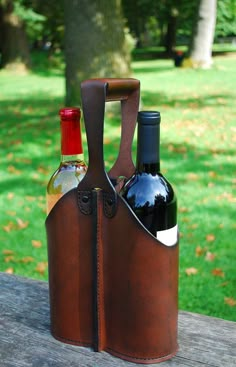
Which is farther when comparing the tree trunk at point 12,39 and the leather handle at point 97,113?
the tree trunk at point 12,39

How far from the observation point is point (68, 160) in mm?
1412

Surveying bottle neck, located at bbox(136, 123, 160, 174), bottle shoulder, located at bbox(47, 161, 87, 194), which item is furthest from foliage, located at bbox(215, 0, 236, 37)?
bottle neck, located at bbox(136, 123, 160, 174)

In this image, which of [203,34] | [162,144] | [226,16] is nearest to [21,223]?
[162,144]

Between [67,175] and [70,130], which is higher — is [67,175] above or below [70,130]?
below

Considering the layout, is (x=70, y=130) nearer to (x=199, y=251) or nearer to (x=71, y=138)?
(x=71, y=138)

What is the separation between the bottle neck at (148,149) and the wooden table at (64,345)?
1.58 ft

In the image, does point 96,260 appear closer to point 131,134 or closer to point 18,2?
point 131,134

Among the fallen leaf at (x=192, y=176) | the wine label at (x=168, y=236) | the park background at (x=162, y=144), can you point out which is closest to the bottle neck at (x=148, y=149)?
the wine label at (x=168, y=236)

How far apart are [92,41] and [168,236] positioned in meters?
7.03

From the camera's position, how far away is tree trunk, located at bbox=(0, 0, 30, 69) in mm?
19031

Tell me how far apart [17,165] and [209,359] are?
5.23 metres

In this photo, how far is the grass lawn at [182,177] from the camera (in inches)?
140

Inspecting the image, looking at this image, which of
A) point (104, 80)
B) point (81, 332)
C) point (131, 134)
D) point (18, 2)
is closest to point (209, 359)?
point (81, 332)

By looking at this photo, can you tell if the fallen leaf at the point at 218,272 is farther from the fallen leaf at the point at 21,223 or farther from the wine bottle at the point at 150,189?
the wine bottle at the point at 150,189
